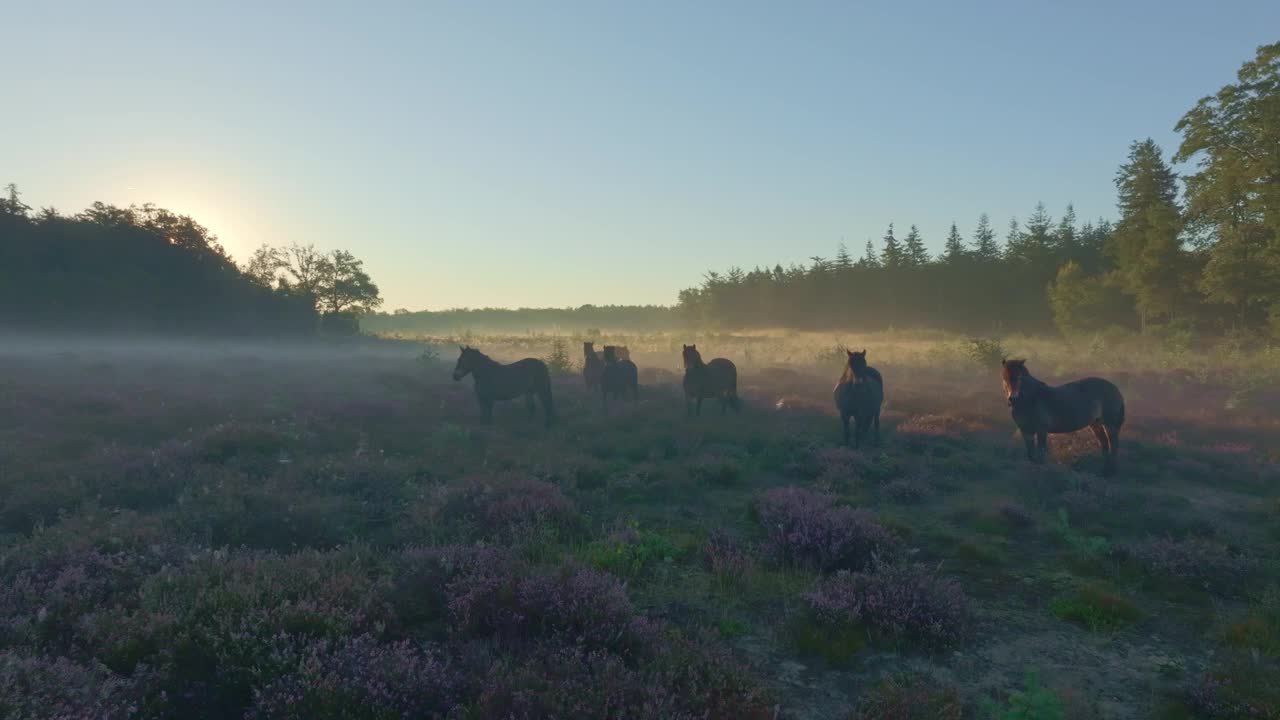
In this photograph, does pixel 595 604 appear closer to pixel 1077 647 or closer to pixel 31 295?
pixel 1077 647

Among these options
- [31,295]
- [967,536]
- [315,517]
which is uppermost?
[31,295]

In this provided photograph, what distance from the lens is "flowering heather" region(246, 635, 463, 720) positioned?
3834mm

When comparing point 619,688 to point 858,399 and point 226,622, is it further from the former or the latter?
point 858,399

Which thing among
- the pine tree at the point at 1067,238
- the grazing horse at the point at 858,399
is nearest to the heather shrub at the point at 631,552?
the grazing horse at the point at 858,399

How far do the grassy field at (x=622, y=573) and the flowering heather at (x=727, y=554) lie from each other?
0.14ft

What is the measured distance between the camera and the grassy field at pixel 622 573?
4.26 meters

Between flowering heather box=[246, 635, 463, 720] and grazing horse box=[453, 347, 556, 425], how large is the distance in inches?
534

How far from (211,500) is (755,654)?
310 inches

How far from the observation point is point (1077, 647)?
5461 millimetres

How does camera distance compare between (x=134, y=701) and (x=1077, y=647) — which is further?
(x=1077, y=647)

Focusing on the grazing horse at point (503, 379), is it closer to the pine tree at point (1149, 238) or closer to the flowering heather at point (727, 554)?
the flowering heather at point (727, 554)

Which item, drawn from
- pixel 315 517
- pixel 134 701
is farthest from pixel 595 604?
pixel 315 517

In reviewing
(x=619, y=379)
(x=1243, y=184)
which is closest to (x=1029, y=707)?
(x=619, y=379)

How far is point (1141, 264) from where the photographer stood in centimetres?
3747
